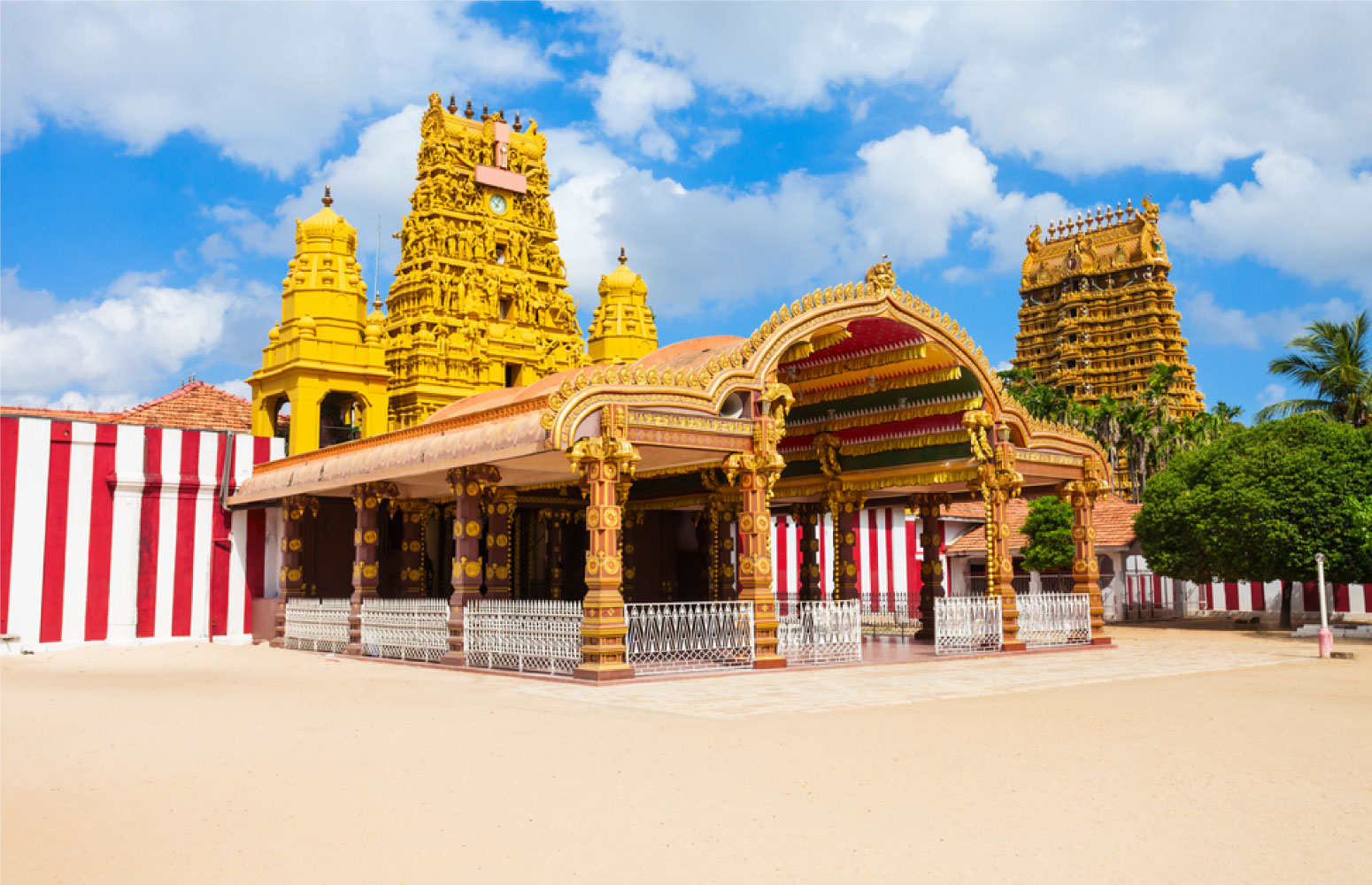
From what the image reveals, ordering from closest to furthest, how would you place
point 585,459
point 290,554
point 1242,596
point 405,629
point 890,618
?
point 585,459 < point 405,629 < point 290,554 < point 890,618 < point 1242,596

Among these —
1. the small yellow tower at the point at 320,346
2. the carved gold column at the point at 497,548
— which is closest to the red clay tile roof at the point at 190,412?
the small yellow tower at the point at 320,346

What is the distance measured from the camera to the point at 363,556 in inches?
706

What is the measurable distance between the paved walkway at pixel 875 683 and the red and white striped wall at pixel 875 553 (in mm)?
13972

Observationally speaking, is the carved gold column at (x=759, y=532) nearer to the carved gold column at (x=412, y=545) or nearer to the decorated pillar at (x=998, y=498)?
the decorated pillar at (x=998, y=498)

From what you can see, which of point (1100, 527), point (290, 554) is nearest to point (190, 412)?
point (290, 554)

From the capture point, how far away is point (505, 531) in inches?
651

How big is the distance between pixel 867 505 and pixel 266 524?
12.6m

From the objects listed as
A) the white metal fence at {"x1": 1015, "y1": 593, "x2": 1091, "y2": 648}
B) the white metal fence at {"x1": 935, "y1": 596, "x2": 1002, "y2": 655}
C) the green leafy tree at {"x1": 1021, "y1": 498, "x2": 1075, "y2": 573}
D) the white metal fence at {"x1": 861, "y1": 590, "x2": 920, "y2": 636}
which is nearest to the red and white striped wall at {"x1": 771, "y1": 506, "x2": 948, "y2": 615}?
the white metal fence at {"x1": 861, "y1": 590, "x2": 920, "y2": 636}

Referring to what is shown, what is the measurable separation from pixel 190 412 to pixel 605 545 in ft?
67.1

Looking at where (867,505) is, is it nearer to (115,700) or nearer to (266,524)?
(266,524)

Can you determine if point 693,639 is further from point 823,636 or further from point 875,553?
point 875,553

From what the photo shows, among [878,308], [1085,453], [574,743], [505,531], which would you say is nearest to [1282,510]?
[1085,453]

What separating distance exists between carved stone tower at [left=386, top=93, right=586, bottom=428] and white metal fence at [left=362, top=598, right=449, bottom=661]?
33.8 feet

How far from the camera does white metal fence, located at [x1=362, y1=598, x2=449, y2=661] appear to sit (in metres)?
15.9
